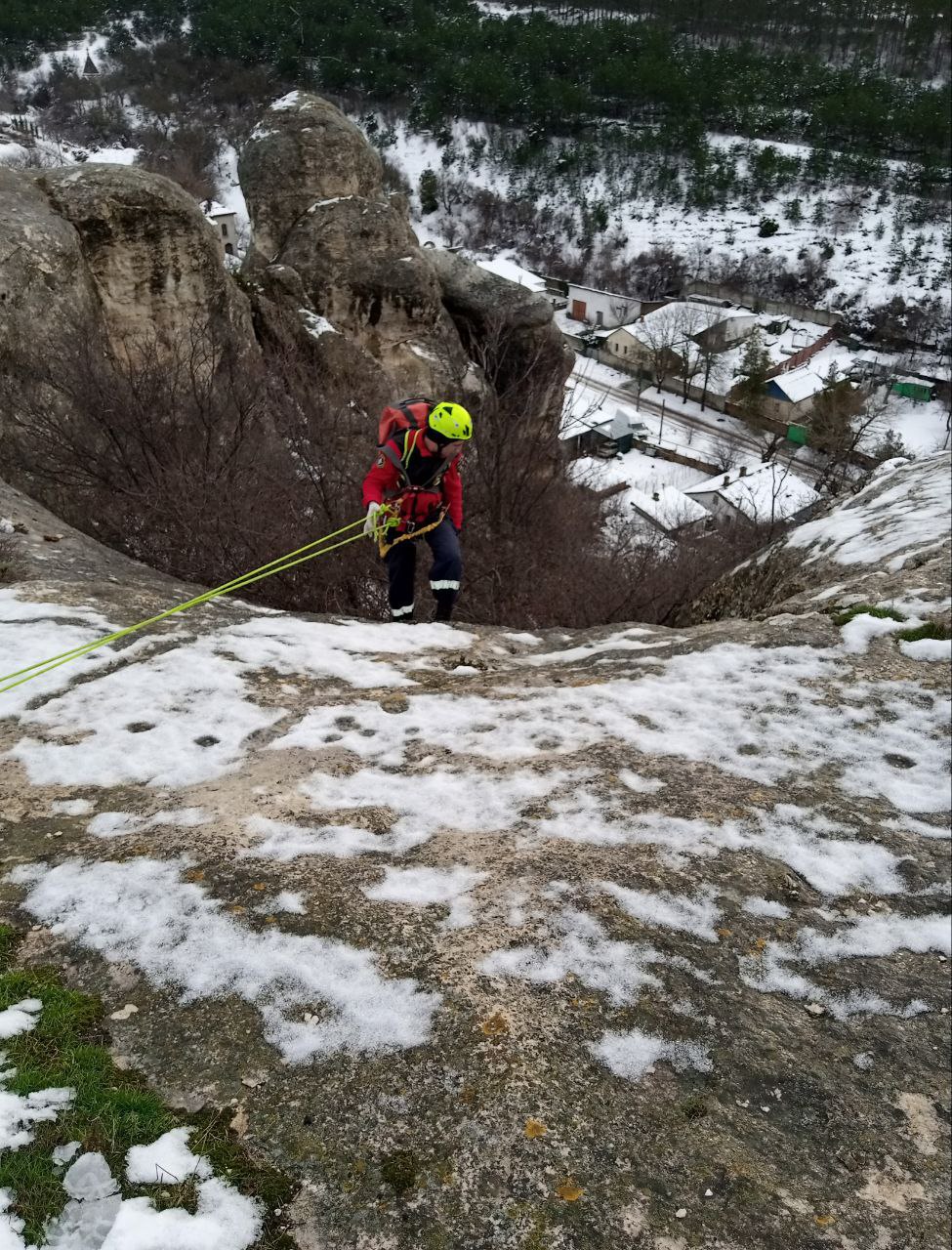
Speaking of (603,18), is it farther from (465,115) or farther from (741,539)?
(741,539)

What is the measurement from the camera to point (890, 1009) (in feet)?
9.95

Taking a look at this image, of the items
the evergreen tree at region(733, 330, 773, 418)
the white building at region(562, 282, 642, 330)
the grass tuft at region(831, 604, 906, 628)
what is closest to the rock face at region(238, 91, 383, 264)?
the grass tuft at region(831, 604, 906, 628)

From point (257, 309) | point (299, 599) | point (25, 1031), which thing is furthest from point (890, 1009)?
point (257, 309)

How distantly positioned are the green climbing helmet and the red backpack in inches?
10.6

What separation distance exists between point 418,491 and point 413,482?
3.7 inches

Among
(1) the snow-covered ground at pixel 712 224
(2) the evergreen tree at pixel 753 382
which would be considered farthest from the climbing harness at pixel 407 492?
(1) the snow-covered ground at pixel 712 224

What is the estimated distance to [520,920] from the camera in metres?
3.24

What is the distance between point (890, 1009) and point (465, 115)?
100036 mm

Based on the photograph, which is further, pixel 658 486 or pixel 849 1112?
pixel 658 486

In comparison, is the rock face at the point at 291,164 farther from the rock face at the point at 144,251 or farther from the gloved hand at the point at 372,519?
the gloved hand at the point at 372,519

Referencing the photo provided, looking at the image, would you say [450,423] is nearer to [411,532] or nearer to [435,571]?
[411,532]

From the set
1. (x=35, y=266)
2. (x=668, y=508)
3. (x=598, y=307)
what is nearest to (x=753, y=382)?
(x=668, y=508)

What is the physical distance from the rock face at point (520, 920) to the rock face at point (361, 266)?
15.7m

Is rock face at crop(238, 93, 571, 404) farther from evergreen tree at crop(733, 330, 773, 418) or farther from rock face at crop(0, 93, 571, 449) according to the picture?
evergreen tree at crop(733, 330, 773, 418)
